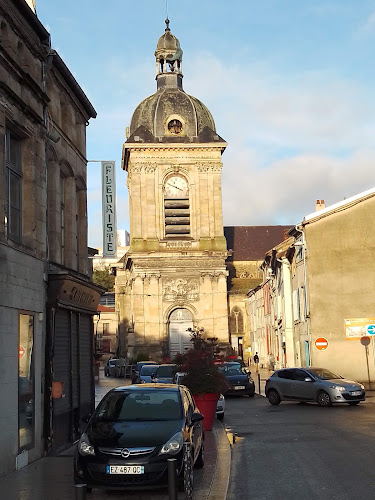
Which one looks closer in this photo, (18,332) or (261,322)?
(18,332)

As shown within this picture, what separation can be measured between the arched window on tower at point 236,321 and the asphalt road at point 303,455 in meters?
53.8

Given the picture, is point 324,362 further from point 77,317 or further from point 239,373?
point 77,317

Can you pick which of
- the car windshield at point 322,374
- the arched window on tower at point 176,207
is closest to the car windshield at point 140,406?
the car windshield at point 322,374

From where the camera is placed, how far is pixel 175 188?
67.1 m

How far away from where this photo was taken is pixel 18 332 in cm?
1216

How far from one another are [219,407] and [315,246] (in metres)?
16.3

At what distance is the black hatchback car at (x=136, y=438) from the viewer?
9.55 metres

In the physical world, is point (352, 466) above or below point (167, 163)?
below

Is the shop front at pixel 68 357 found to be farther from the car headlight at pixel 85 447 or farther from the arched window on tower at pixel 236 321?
the arched window on tower at pixel 236 321

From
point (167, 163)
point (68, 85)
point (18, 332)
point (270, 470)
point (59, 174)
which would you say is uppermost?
point (167, 163)

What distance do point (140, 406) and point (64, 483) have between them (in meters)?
1.61

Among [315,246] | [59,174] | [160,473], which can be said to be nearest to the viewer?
[160,473]

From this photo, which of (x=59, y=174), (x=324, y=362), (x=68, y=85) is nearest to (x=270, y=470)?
(x=59, y=174)

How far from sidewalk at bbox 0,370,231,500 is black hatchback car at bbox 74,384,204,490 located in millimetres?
363
